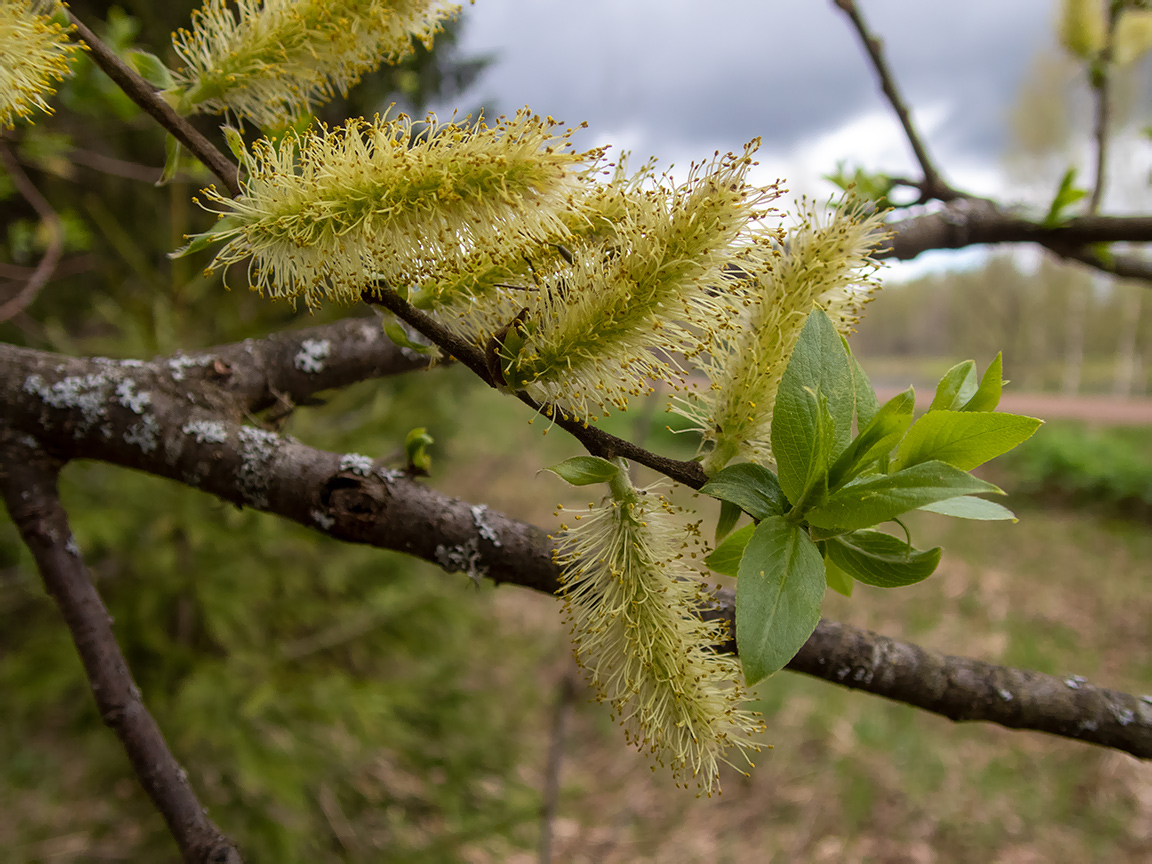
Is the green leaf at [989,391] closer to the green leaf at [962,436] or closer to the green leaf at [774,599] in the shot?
the green leaf at [962,436]

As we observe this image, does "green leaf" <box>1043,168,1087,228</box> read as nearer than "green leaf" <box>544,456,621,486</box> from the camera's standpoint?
No

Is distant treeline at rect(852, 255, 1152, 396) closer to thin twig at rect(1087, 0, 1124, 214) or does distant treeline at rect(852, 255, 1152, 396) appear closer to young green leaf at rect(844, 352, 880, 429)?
thin twig at rect(1087, 0, 1124, 214)

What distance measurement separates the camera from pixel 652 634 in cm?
66

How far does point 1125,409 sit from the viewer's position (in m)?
12.6

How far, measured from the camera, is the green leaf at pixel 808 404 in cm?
57

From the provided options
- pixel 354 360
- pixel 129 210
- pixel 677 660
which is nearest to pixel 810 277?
pixel 677 660

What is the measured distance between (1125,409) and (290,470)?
15.8 meters

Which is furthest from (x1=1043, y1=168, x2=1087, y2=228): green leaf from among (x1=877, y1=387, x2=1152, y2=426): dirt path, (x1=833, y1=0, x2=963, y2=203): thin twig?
(x1=877, y1=387, x2=1152, y2=426): dirt path

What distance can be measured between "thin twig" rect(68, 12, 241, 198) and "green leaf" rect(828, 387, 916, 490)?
0.60m

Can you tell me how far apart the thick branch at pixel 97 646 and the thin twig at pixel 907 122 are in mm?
1713

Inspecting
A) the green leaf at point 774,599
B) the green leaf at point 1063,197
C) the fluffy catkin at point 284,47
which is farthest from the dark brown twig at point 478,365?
the green leaf at point 1063,197

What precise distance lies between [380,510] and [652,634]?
34 centimetres

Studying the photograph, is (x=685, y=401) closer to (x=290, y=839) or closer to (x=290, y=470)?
(x=290, y=470)

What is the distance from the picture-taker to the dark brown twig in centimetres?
59
